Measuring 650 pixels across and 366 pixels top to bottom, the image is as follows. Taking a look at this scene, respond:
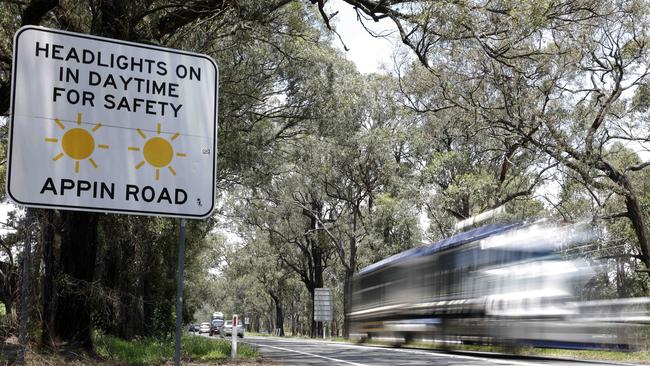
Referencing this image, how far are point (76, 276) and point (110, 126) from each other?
795cm

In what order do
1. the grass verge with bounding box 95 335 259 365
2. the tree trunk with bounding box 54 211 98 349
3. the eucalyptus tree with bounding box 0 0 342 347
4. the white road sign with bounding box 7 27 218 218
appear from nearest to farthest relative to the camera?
the white road sign with bounding box 7 27 218 218
the eucalyptus tree with bounding box 0 0 342 347
the tree trunk with bounding box 54 211 98 349
the grass verge with bounding box 95 335 259 365

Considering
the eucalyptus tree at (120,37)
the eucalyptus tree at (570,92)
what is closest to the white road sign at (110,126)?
Result: the eucalyptus tree at (120,37)

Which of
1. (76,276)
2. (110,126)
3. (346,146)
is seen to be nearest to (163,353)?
(76,276)

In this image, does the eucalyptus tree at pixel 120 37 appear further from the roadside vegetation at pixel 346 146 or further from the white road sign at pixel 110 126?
the white road sign at pixel 110 126

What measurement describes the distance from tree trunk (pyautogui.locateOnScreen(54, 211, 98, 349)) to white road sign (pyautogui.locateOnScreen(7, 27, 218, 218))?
23.7ft

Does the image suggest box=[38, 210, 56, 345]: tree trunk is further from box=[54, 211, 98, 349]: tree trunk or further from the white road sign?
the white road sign

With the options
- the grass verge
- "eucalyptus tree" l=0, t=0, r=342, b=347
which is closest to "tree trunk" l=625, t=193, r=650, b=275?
"eucalyptus tree" l=0, t=0, r=342, b=347

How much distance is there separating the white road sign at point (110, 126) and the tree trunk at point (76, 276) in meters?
7.22

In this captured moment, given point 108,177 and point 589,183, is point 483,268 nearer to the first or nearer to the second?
point 589,183

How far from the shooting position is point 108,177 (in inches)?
145

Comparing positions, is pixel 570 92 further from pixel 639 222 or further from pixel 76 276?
pixel 76 276

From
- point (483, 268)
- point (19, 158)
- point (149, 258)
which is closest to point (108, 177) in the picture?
point (19, 158)

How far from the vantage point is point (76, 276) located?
10.8 meters

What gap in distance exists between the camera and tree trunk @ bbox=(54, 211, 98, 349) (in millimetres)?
10523
